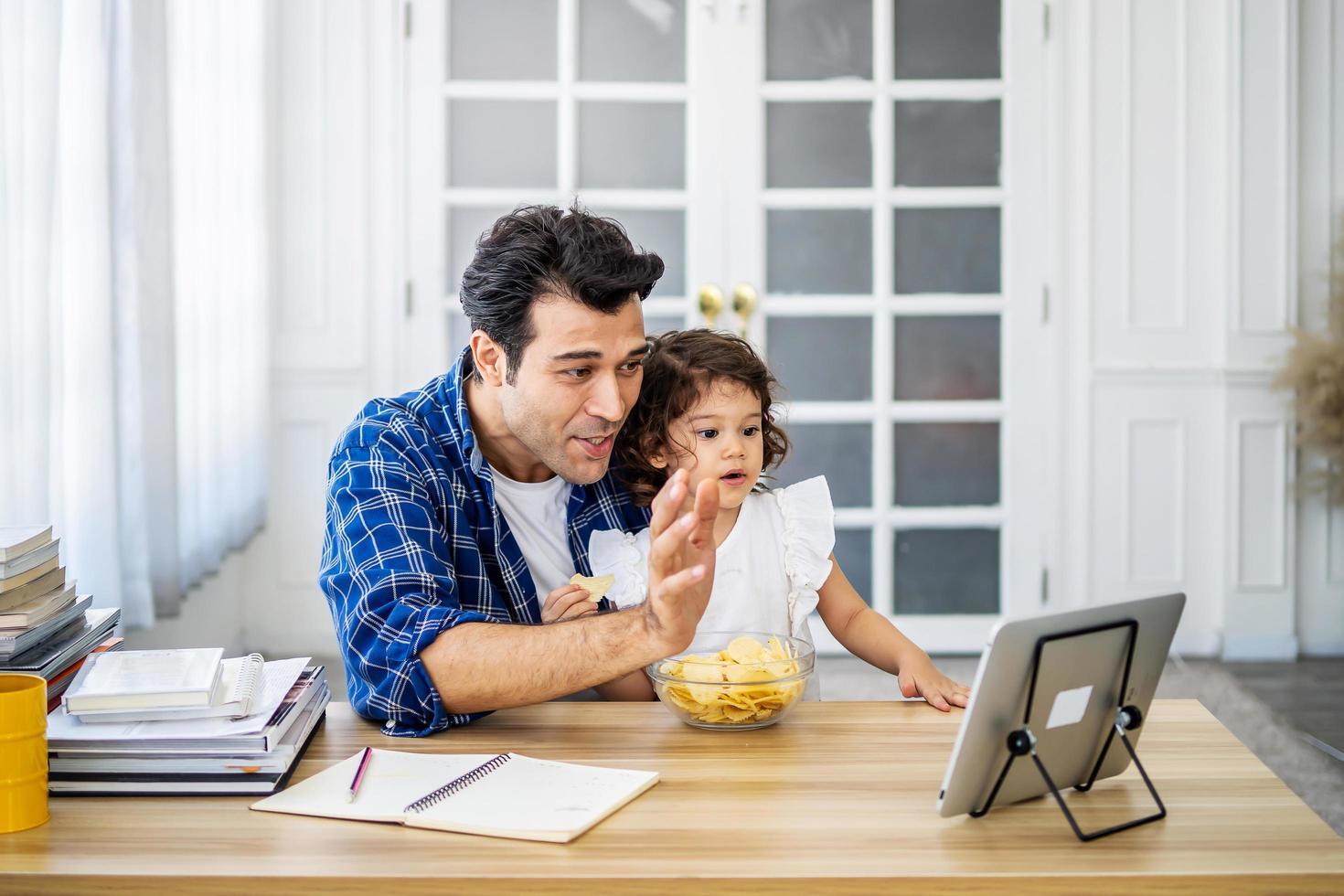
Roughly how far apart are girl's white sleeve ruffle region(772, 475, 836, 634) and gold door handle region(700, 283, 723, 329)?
1944 mm

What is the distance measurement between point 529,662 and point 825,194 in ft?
9.20

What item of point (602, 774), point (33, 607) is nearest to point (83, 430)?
point (33, 607)

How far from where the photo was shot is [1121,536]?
3.93m

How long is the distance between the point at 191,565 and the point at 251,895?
90.4 inches

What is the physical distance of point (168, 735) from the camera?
1203 millimetres

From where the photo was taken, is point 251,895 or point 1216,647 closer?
point 251,895

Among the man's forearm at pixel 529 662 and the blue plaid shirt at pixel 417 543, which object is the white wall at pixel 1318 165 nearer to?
the blue plaid shirt at pixel 417 543

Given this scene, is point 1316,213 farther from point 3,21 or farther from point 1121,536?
point 3,21

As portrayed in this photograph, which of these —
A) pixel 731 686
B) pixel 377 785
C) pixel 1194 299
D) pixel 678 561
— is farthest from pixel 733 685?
pixel 1194 299

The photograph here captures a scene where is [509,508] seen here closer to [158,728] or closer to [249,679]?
[249,679]

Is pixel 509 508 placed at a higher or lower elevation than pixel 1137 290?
lower

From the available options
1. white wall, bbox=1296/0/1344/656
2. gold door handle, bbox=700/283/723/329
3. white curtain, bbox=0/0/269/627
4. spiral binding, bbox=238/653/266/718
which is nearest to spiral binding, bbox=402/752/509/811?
spiral binding, bbox=238/653/266/718

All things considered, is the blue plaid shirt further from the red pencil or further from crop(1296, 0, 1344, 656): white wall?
crop(1296, 0, 1344, 656): white wall

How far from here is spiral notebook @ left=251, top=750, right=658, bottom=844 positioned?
1110mm
